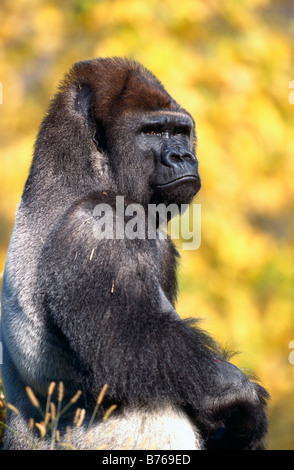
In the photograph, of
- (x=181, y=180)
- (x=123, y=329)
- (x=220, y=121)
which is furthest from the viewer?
(x=220, y=121)

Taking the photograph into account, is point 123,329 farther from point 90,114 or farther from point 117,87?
point 117,87

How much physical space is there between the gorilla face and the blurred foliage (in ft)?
15.0

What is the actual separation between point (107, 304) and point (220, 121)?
21.2 feet

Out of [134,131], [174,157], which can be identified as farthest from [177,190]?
[134,131]

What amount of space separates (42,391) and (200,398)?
0.77 metres

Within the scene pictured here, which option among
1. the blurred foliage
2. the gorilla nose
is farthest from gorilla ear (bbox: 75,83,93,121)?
the blurred foliage

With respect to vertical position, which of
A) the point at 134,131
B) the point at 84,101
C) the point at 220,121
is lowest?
the point at 134,131

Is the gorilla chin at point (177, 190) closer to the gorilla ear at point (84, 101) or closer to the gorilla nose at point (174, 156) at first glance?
the gorilla nose at point (174, 156)

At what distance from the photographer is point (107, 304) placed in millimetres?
2744

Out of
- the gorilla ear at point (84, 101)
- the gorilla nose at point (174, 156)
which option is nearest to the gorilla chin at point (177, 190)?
the gorilla nose at point (174, 156)

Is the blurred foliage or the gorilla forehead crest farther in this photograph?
the blurred foliage

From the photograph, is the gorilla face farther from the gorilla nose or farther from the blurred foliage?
the blurred foliage

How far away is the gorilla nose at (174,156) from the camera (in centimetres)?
333

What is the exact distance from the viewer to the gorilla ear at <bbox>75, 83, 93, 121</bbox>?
3.29 meters
